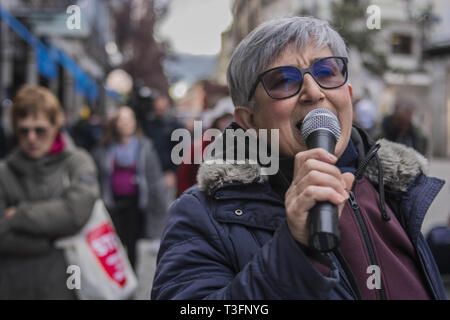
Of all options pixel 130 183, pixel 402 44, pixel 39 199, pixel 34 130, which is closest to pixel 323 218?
pixel 39 199

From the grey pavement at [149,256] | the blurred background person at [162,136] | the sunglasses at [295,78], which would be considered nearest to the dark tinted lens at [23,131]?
the sunglasses at [295,78]

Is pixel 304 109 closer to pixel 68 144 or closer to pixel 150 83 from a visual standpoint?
pixel 68 144

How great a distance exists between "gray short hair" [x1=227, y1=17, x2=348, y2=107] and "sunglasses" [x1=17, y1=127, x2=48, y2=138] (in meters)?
1.58

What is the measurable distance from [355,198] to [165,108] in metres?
5.85

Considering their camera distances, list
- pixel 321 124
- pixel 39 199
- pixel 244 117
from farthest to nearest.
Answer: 1. pixel 39 199
2. pixel 244 117
3. pixel 321 124

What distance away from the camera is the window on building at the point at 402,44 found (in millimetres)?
32688

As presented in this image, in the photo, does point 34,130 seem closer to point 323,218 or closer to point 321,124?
point 321,124

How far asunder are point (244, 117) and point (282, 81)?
0.21 m

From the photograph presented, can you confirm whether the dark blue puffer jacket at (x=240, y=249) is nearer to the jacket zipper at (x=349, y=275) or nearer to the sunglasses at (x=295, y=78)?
the jacket zipper at (x=349, y=275)

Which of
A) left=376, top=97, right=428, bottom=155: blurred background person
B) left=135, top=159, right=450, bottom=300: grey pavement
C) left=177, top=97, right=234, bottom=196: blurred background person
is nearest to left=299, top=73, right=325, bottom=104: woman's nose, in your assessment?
left=177, top=97, right=234, bottom=196: blurred background person

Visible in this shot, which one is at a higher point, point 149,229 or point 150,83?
point 150,83

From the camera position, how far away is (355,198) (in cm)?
154

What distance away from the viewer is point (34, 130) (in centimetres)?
275
